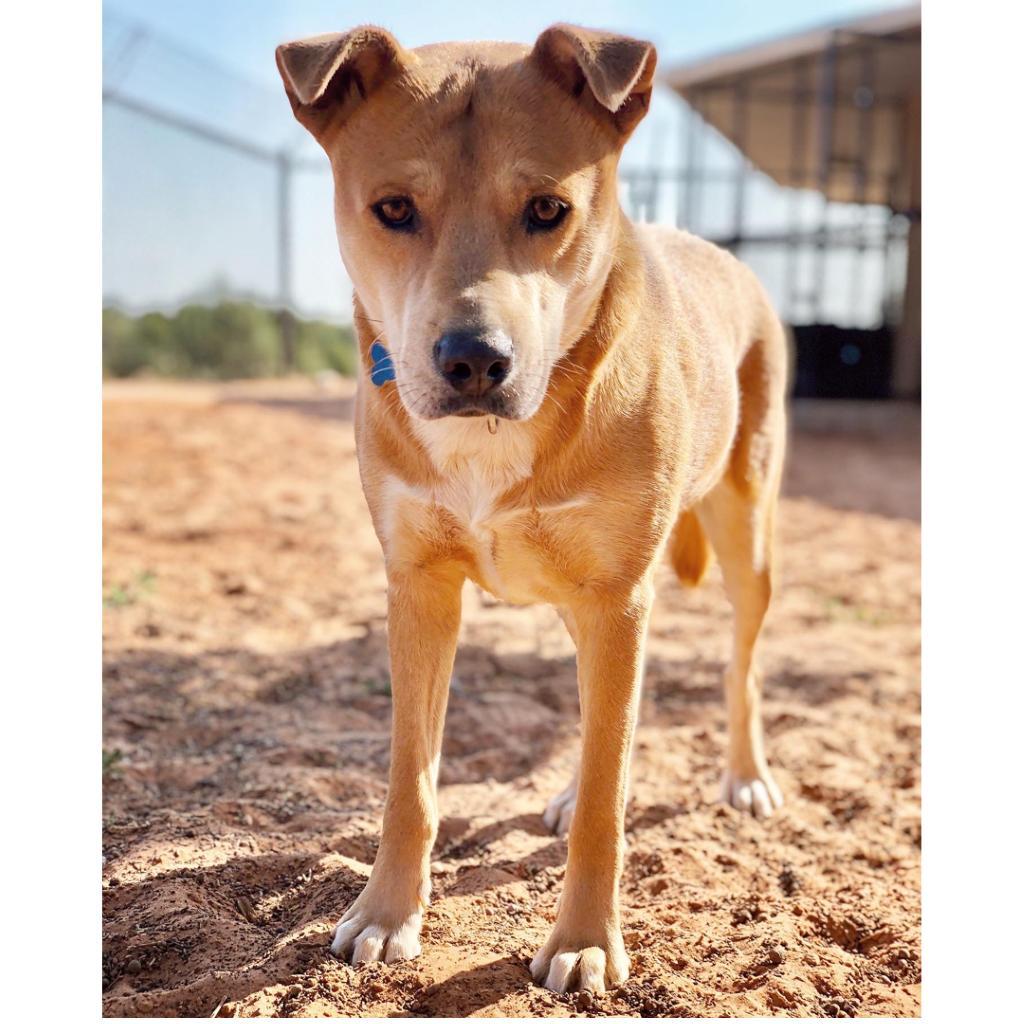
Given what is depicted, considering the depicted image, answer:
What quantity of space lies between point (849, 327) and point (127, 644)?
14.0m

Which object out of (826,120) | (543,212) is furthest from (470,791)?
A: (826,120)

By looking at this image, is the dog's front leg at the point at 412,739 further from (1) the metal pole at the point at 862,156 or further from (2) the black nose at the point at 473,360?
(1) the metal pole at the point at 862,156

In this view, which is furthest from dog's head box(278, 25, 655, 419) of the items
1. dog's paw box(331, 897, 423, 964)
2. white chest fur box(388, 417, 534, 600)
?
dog's paw box(331, 897, 423, 964)

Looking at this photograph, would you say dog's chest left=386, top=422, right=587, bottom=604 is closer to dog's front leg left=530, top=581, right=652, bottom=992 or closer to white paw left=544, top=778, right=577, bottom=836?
dog's front leg left=530, top=581, right=652, bottom=992

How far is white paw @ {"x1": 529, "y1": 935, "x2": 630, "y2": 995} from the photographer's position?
2629mm

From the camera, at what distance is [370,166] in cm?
261

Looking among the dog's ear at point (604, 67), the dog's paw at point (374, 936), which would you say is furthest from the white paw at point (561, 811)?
the dog's ear at point (604, 67)

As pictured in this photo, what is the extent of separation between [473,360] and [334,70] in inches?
30.3

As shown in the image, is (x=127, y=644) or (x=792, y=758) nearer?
(x=792, y=758)

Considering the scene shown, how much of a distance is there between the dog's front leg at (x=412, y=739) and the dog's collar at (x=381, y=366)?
0.50 metres

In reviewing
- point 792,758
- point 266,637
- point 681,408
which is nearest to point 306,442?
point 266,637

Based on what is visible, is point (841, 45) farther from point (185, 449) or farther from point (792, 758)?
point (792, 758)

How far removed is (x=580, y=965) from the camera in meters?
Answer: 2.64

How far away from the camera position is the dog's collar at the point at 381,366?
278cm
